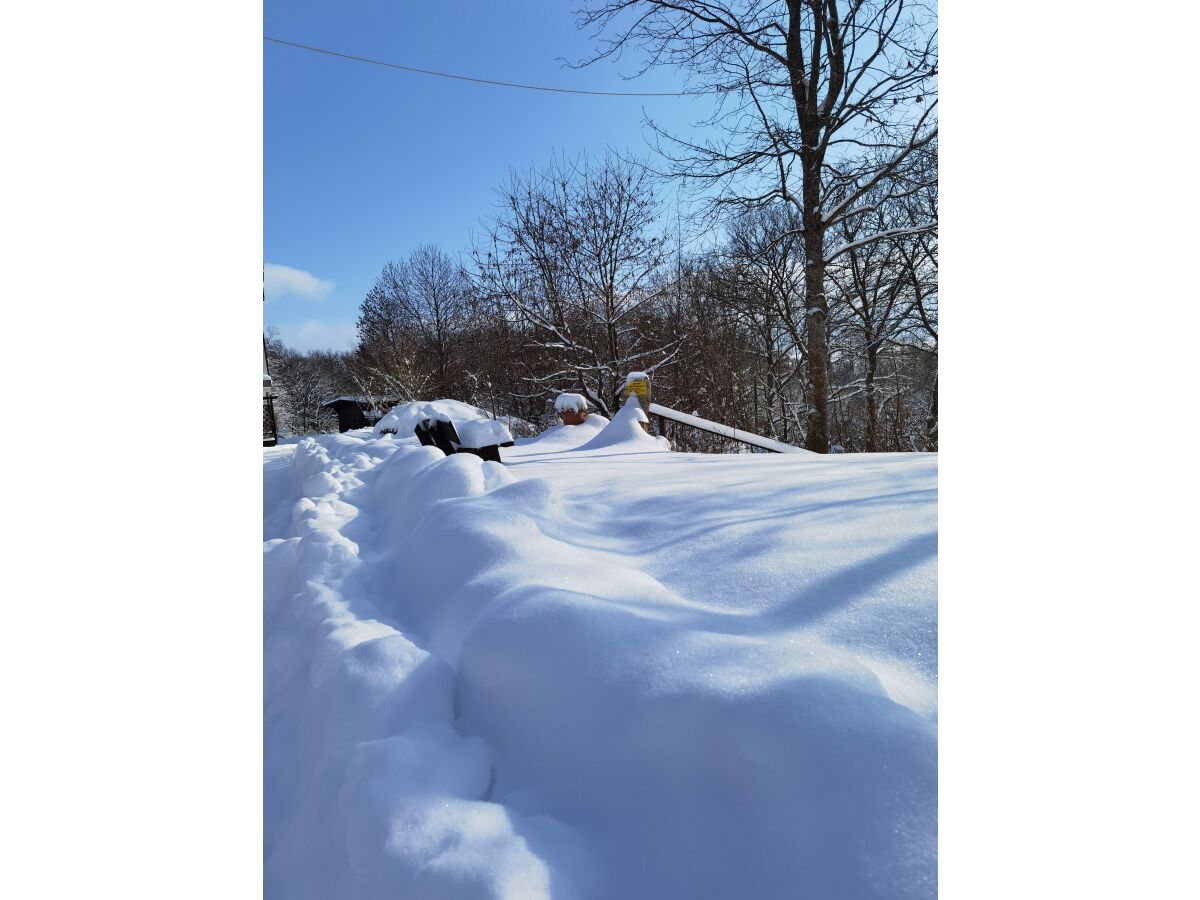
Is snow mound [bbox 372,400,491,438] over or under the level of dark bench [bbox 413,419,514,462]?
over

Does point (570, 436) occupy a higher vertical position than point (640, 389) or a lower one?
lower

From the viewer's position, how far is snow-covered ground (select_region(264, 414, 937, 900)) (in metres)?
0.60

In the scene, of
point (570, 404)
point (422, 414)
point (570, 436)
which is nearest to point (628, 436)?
point (570, 436)

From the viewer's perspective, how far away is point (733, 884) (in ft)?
2.00

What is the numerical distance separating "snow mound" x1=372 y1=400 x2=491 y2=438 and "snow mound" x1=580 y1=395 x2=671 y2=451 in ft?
3.79

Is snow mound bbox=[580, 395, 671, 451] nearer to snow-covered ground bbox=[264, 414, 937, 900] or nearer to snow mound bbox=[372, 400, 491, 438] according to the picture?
snow mound bbox=[372, 400, 491, 438]

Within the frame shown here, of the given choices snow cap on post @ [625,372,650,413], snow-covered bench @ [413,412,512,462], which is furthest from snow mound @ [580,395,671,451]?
Result: snow-covered bench @ [413,412,512,462]

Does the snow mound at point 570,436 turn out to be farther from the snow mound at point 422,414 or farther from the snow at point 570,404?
the snow mound at point 422,414

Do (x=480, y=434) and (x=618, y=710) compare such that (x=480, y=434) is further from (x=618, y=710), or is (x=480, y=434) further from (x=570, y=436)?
(x=618, y=710)

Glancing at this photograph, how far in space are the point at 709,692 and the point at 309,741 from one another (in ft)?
2.59

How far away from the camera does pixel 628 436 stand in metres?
4.90

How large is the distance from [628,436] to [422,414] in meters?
1.73

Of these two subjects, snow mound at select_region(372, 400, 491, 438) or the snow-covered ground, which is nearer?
the snow-covered ground
